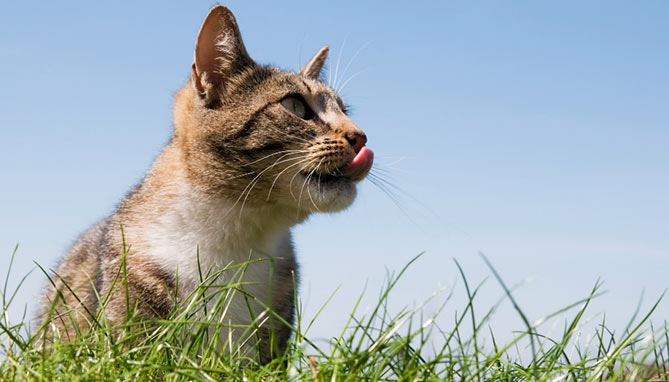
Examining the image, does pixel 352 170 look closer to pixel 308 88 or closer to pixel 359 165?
pixel 359 165

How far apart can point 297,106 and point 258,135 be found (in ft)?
1.37

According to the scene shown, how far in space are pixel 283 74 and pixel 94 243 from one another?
71.7 inches

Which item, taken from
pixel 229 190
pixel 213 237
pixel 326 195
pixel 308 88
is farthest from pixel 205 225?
pixel 308 88

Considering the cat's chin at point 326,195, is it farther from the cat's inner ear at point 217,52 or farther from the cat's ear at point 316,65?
the cat's ear at point 316,65

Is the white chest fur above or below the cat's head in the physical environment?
below

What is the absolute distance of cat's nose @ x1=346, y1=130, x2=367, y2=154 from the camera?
154 inches

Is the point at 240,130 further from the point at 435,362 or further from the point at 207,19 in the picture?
the point at 435,362

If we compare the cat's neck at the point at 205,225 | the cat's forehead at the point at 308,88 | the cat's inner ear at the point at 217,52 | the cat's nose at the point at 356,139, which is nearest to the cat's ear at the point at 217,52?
the cat's inner ear at the point at 217,52

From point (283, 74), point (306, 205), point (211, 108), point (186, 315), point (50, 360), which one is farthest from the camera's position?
point (283, 74)

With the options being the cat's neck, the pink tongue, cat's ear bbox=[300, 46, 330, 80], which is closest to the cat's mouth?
the pink tongue

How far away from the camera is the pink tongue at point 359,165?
152 inches

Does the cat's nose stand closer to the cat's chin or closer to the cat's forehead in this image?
the cat's chin

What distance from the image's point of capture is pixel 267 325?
3.87 m

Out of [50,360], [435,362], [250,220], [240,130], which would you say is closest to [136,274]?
[250,220]
